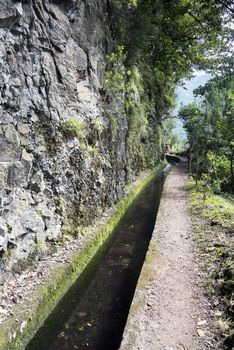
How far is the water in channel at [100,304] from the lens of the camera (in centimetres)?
595

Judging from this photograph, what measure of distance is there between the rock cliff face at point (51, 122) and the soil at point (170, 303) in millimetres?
2785

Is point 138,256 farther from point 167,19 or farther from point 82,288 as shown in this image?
point 167,19

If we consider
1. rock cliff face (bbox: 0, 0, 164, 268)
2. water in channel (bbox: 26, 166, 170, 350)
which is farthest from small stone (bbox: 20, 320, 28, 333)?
rock cliff face (bbox: 0, 0, 164, 268)

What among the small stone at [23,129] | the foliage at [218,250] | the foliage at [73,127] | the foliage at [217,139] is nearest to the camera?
the foliage at [218,250]

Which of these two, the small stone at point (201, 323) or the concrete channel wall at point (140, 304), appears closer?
the concrete channel wall at point (140, 304)

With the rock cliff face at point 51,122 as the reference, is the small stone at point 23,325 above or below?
below

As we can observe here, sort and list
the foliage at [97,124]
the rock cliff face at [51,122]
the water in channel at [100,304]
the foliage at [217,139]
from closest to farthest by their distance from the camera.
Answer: the water in channel at [100,304] → the rock cliff face at [51,122] → the foliage at [97,124] → the foliage at [217,139]

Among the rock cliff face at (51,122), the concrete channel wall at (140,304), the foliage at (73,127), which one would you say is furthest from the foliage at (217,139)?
the concrete channel wall at (140,304)

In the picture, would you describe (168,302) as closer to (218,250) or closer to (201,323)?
(201,323)

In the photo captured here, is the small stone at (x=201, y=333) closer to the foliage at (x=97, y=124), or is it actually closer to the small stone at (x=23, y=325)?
the small stone at (x=23, y=325)

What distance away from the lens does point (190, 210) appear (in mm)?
12812

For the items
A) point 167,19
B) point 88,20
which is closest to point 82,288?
point 88,20

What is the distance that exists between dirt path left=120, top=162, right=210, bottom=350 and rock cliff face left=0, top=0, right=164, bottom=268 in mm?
2772

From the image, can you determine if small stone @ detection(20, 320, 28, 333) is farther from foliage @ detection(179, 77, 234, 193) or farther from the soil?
foliage @ detection(179, 77, 234, 193)
